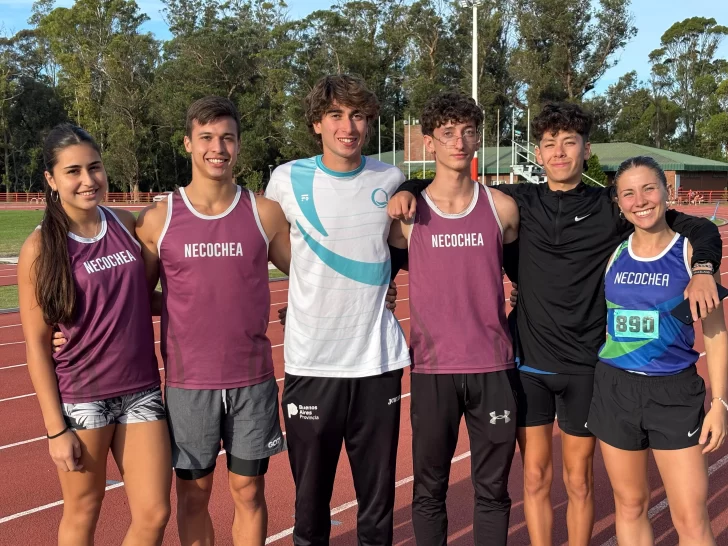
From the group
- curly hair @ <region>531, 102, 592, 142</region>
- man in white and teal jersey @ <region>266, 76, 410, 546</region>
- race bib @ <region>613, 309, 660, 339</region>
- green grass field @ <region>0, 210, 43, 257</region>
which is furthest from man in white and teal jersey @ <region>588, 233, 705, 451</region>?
green grass field @ <region>0, 210, 43, 257</region>

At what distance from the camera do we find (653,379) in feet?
10.8

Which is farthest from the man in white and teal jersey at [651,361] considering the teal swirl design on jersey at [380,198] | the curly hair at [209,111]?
the curly hair at [209,111]

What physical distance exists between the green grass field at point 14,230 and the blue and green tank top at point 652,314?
19.0 m

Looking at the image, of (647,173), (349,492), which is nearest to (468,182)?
(647,173)

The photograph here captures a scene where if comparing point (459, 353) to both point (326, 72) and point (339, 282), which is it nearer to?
point (339, 282)

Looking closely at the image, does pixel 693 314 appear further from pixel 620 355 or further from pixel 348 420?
pixel 348 420

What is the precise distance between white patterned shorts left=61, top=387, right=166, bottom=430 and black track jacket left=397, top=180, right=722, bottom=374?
1.42 metres

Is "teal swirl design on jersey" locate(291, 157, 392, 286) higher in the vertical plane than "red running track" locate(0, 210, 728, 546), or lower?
higher

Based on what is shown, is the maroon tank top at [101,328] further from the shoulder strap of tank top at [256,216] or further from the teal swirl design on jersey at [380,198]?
the teal swirl design on jersey at [380,198]

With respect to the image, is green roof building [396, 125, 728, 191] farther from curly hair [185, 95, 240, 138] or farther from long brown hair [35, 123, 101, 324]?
long brown hair [35, 123, 101, 324]

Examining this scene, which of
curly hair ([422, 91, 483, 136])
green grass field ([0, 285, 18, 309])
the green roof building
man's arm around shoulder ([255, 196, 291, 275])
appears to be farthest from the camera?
the green roof building

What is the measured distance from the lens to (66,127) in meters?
3.29

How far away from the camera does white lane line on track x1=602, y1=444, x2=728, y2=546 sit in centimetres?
418

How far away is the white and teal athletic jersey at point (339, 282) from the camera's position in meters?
3.45
